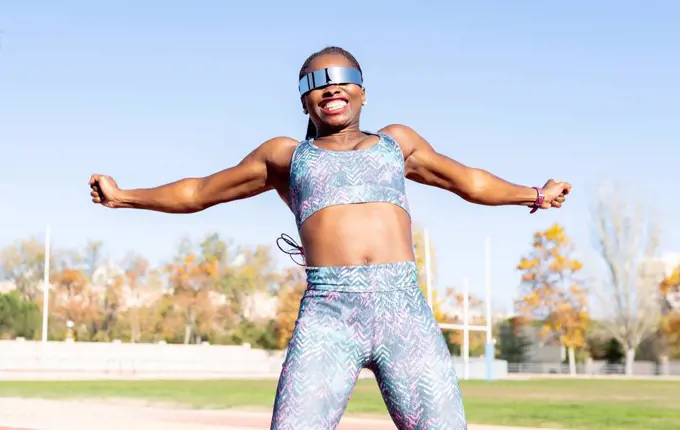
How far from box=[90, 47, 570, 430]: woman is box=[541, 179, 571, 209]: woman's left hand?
428mm

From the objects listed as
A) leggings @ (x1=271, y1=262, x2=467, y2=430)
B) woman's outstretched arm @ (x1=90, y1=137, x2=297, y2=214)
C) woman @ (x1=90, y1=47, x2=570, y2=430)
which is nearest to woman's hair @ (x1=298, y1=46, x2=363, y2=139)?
woman @ (x1=90, y1=47, x2=570, y2=430)

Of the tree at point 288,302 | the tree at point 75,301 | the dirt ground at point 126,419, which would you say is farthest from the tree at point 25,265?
the dirt ground at point 126,419

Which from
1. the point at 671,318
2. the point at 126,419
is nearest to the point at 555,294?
the point at 671,318

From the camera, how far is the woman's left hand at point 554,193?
4117 mm

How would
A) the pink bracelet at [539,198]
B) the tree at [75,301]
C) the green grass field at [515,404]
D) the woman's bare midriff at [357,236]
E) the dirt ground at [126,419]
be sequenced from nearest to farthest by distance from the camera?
the woman's bare midriff at [357,236], the pink bracelet at [539,198], the dirt ground at [126,419], the green grass field at [515,404], the tree at [75,301]

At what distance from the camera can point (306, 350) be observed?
3.33m

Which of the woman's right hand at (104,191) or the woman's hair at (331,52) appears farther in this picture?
the woman's right hand at (104,191)

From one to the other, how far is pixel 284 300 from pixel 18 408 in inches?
1784

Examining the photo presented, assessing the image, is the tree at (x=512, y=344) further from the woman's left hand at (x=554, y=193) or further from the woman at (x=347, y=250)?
the woman at (x=347, y=250)

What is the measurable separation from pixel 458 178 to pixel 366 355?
2.83ft

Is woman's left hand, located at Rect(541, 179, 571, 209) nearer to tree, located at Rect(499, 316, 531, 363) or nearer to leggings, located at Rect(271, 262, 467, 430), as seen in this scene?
leggings, located at Rect(271, 262, 467, 430)

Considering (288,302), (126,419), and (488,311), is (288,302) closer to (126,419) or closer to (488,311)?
(488,311)

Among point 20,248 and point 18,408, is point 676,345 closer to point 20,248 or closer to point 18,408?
point 20,248

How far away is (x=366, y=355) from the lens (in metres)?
3.39
